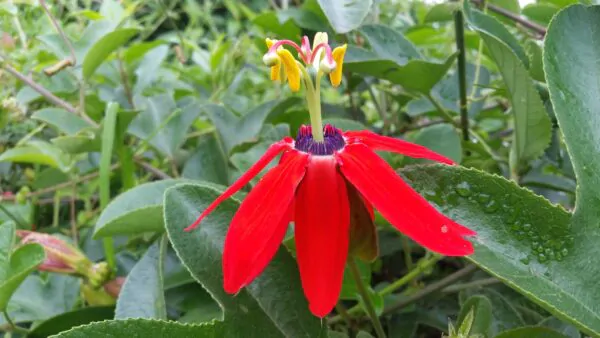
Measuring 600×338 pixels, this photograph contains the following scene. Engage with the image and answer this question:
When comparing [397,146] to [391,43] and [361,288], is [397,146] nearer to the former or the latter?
[361,288]

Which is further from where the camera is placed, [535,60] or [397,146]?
[535,60]

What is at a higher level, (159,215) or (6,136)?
(159,215)

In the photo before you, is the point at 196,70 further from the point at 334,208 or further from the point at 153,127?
the point at 334,208

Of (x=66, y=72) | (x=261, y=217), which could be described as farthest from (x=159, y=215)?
(x=66, y=72)

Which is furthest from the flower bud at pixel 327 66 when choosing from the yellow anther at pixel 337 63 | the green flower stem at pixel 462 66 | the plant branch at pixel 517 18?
the plant branch at pixel 517 18

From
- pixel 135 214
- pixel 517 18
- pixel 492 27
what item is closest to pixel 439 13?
pixel 517 18

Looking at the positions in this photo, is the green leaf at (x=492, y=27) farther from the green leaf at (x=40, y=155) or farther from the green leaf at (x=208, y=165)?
the green leaf at (x=40, y=155)

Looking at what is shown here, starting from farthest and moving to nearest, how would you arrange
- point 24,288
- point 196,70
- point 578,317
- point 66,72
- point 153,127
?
point 196,70 → point 66,72 → point 153,127 → point 24,288 → point 578,317
